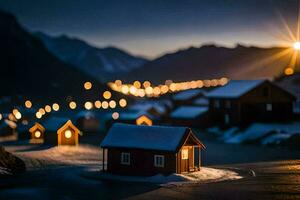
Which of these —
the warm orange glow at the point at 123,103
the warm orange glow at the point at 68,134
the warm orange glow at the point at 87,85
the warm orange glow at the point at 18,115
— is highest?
the warm orange glow at the point at 87,85

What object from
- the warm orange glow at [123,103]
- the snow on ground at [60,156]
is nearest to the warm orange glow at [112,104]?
the warm orange glow at [123,103]

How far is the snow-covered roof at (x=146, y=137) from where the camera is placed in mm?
41688

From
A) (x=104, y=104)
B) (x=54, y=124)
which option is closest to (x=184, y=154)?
(x=54, y=124)

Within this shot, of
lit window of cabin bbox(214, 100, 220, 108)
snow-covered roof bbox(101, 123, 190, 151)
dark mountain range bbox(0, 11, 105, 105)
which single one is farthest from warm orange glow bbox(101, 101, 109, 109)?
snow-covered roof bbox(101, 123, 190, 151)

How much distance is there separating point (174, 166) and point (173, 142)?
179cm

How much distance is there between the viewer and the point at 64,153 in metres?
59.1

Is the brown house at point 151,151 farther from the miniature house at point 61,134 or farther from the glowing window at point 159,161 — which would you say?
the miniature house at point 61,134

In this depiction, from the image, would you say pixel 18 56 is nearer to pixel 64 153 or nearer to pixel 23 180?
pixel 64 153

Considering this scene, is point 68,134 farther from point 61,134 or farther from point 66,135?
point 61,134

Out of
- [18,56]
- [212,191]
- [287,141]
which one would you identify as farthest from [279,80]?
[18,56]

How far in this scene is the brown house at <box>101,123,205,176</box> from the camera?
4125 cm

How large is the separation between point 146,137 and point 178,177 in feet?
15.1

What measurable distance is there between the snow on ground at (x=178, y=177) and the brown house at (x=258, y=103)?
39652 mm

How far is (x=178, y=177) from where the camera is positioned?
132 feet
